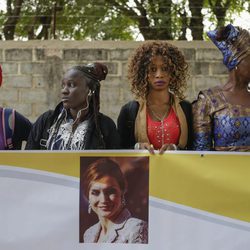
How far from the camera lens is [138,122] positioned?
13.7 feet

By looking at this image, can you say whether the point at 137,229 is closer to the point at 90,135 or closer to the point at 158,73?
the point at 90,135

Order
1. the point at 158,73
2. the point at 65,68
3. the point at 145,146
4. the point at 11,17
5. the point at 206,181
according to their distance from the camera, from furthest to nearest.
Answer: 1. the point at 11,17
2. the point at 65,68
3. the point at 158,73
4. the point at 145,146
5. the point at 206,181

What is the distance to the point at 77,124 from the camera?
13.4ft

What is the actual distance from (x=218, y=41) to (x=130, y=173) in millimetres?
983

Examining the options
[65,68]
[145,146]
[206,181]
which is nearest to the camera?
[206,181]

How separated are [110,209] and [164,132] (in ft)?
1.97

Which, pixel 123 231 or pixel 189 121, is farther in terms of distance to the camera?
pixel 189 121

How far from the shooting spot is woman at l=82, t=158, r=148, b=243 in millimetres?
3844

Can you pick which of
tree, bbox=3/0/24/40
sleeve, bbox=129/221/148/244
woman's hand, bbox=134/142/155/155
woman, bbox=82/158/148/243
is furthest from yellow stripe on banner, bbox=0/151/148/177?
tree, bbox=3/0/24/40

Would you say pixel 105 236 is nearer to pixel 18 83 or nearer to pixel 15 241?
pixel 15 241

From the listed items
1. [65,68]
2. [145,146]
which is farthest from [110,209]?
[65,68]

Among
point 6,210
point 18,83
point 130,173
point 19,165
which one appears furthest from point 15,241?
point 18,83

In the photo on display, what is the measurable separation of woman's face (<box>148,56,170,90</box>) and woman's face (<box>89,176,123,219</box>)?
0.68 metres

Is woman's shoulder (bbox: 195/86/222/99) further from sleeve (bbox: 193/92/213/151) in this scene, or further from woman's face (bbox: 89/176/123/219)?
woman's face (bbox: 89/176/123/219)
